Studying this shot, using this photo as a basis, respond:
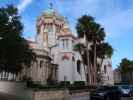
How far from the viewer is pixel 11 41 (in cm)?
2502

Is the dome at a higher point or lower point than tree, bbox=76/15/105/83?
higher

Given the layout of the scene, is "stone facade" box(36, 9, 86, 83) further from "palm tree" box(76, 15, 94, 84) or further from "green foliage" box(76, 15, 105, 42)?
"green foliage" box(76, 15, 105, 42)

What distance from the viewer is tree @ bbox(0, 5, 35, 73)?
25.0 meters

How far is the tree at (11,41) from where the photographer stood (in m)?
25.0

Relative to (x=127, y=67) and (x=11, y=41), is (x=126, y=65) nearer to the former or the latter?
(x=127, y=67)

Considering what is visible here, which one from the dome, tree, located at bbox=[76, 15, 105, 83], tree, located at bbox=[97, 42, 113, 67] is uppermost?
the dome

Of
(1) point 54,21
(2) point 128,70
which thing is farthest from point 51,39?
(2) point 128,70

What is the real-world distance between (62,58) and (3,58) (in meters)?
48.3

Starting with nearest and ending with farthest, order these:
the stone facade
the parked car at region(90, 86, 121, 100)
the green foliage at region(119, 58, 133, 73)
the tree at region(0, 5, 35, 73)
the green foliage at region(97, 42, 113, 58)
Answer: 1. the tree at region(0, 5, 35, 73)
2. the parked car at region(90, 86, 121, 100)
3. the green foliage at region(97, 42, 113, 58)
4. the stone facade
5. the green foliage at region(119, 58, 133, 73)

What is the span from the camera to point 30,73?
192ft

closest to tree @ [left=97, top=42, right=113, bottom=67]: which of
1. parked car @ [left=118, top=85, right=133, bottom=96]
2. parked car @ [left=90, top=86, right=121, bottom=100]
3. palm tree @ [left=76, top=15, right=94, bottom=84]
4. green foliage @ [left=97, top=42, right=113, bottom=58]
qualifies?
green foliage @ [left=97, top=42, right=113, bottom=58]

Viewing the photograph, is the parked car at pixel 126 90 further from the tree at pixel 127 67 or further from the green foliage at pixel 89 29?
the tree at pixel 127 67

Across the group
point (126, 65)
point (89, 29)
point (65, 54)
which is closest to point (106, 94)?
point (89, 29)

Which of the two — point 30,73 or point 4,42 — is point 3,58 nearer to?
point 4,42
